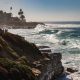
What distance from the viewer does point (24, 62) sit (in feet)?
74.3

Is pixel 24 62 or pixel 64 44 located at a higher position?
pixel 24 62

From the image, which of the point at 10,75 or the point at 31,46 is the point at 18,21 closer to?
the point at 31,46

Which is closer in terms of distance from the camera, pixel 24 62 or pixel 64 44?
pixel 24 62

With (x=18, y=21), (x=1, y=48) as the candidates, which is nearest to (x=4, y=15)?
(x=18, y=21)

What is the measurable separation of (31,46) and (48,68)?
19.9 ft

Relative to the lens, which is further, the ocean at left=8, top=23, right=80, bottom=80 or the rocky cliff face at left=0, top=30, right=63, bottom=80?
the ocean at left=8, top=23, right=80, bottom=80

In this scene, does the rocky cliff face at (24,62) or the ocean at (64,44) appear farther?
the ocean at (64,44)

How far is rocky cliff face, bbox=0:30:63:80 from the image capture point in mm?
18438

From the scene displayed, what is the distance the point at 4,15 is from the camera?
189250mm

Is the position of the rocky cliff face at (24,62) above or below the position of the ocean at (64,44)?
above

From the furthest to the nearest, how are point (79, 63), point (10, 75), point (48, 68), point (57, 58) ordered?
point (79, 63) → point (57, 58) → point (48, 68) → point (10, 75)

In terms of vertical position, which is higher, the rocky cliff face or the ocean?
the rocky cliff face

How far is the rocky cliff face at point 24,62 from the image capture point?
18438 millimetres

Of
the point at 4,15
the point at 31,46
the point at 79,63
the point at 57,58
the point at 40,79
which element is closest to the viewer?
the point at 40,79
